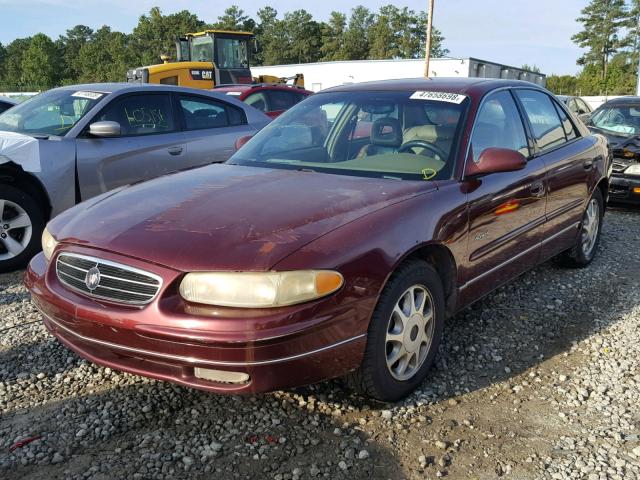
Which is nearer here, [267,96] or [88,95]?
[88,95]

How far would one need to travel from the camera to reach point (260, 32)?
97.4 metres

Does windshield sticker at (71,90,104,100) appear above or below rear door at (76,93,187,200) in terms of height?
above

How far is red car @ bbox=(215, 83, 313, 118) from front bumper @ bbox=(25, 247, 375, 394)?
24.3 ft

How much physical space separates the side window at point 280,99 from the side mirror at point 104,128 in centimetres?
527

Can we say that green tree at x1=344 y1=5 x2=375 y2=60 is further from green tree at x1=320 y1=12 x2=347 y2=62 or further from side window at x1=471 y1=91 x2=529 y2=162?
side window at x1=471 y1=91 x2=529 y2=162

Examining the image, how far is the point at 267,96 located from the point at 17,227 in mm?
5947

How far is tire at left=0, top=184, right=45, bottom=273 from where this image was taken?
15.8 feet

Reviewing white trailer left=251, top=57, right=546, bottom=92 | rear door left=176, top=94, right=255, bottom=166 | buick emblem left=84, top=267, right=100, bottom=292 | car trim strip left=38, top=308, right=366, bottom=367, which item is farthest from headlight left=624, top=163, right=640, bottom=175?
white trailer left=251, top=57, right=546, bottom=92

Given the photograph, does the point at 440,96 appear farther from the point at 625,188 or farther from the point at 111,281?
the point at 625,188

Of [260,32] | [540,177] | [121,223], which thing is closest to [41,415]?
[121,223]

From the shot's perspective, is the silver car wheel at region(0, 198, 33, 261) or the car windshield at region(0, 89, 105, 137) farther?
the car windshield at region(0, 89, 105, 137)

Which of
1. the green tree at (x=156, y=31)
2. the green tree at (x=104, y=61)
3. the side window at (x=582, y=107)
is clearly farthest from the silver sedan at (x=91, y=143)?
the green tree at (x=156, y=31)

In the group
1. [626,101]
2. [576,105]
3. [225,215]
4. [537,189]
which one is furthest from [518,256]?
[576,105]

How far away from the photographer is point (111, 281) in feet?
8.04
